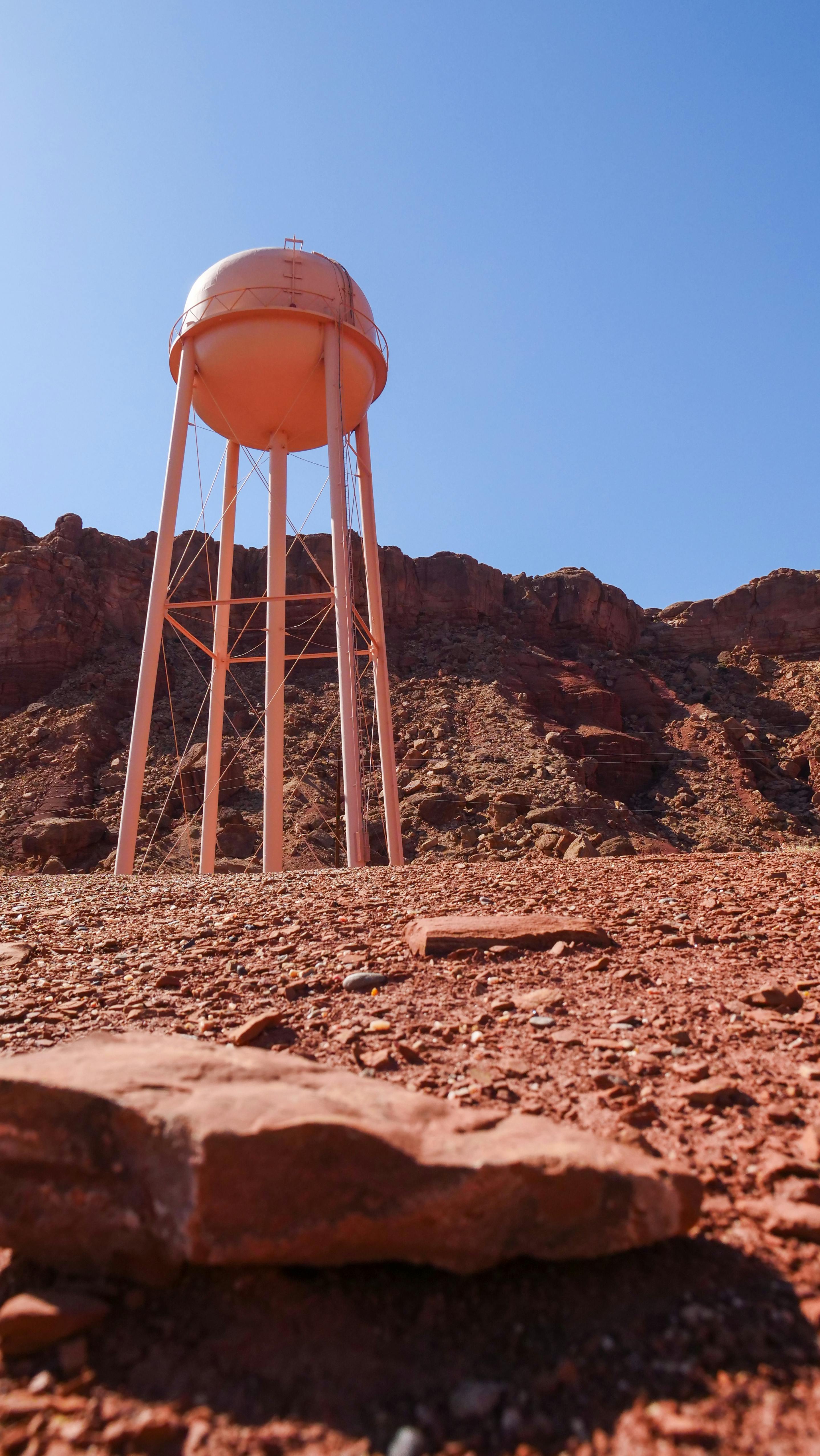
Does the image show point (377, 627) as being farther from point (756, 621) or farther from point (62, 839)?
point (756, 621)

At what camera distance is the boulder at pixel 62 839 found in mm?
24688

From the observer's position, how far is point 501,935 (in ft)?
14.2

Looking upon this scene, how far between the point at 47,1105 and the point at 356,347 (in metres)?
13.1

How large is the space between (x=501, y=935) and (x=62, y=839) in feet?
76.0

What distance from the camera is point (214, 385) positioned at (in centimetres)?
1341

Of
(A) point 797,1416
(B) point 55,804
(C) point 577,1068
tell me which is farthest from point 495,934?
(B) point 55,804

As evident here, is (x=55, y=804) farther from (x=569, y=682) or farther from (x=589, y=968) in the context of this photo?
(x=589, y=968)

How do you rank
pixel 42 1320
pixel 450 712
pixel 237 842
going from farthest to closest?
pixel 450 712 → pixel 237 842 → pixel 42 1320

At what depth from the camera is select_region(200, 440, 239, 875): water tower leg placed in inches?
547

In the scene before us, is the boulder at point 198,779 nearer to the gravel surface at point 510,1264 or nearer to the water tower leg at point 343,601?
the water tower leg at point 343,601

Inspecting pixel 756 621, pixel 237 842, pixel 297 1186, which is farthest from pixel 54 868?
pixel 756 621

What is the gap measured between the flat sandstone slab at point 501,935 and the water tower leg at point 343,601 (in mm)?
6042

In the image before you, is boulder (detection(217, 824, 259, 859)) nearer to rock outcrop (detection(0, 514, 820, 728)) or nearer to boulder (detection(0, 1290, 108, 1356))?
rock outcrop (detection(0, 514, 820, 728))

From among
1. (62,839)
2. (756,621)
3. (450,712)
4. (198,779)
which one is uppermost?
(756,621)
